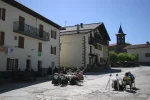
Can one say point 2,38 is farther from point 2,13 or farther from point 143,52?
point 143,52

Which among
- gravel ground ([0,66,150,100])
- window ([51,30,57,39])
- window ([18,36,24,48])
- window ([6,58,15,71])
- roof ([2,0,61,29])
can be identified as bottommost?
gravel ground ([0,66,150,100])

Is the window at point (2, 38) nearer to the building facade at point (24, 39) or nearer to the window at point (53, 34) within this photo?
the building facade at point (24, 39)

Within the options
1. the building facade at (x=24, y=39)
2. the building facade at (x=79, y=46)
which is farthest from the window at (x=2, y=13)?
the building facade at (x=79, y=46)

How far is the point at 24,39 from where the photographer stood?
2678cm

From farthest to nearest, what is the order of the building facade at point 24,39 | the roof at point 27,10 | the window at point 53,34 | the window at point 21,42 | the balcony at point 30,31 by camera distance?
the window at point 53,34
the window at point 21,42
the balcony at point 30,31
the roof at point 27,10
the building facade at point 24,39

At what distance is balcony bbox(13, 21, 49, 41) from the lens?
81.4 feet

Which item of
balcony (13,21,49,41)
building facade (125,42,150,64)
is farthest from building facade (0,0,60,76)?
building facade (125,42,150,64)

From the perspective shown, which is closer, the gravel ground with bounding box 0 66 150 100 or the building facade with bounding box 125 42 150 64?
the gravel ground with bounding box 0 66 150 100

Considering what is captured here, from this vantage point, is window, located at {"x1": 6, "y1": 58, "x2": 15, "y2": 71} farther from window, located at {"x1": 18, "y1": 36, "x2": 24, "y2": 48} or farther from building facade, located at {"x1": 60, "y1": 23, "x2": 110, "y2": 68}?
building facade, located at {"x1": 60, "y1": 23, "x2": 110, "y2": 68}

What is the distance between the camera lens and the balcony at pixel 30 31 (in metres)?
24.8

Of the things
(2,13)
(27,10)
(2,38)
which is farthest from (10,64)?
(27,10)

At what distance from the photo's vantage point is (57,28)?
118 feet

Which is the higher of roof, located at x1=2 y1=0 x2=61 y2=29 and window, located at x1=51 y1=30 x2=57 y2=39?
roof, located at x1=2 y1=0 x2=61 y2=29

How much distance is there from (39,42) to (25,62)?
4387mm
